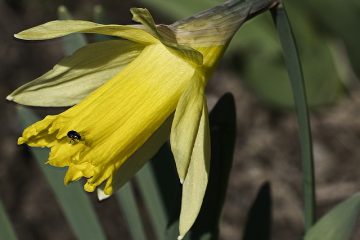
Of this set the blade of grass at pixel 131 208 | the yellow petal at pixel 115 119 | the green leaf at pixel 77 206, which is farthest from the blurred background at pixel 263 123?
→ the yellow petal at pixel 115 119

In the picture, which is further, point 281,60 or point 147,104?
point 281,60

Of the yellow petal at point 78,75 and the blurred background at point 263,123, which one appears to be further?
the blurred background at point 263,123

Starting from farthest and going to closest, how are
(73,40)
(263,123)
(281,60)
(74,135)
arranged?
(263,123) < (281,60) < (73,40) < (74,135)

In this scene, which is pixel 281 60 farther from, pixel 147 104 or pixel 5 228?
pixel 147 104

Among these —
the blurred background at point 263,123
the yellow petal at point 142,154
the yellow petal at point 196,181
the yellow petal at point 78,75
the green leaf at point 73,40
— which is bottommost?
the blurred background at point 263,123

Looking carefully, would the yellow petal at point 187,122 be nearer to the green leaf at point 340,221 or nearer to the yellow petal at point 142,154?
the yellow petal at point 142,154

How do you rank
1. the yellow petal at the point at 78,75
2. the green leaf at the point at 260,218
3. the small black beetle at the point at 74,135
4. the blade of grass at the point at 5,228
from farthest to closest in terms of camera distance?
the green leaf at the point at 260,218
the blade of grass at the point at 5,228
the yellow petal at the point at 78,75
the small black beetle at the point at 74,135

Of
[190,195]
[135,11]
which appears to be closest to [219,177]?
[190,195]

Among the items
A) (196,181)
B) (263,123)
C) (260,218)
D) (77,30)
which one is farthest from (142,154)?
(263,123)
